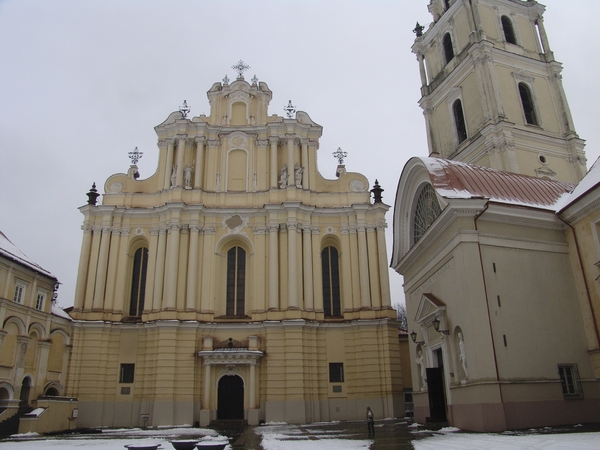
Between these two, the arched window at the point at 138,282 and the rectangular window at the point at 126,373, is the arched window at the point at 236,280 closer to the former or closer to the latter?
the arched window at the point at 138,282

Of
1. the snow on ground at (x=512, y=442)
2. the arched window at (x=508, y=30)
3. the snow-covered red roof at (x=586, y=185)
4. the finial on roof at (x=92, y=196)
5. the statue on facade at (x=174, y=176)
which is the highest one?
the arched window at (x=508, y=30)

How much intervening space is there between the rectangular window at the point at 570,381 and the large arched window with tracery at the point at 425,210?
248 inches

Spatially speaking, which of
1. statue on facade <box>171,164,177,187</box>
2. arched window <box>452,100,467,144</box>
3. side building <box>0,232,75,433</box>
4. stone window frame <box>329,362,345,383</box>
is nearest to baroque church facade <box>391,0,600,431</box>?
stone window frame <box>329,362,345,383</box>

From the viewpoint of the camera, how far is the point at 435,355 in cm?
1862

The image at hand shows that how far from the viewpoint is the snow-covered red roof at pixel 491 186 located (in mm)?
17516

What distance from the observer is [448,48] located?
33.1 meters

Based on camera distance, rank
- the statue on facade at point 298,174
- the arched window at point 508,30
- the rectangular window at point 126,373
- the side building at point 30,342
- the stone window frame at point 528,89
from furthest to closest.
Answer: the statue on facade at point 298,174 < the arched window at point 508,30 < the stone window frame at point 528,89 < the rectangular window at point 126,373 < the side building at point 30,342

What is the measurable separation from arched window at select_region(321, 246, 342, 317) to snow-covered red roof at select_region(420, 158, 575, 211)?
13.5 metres

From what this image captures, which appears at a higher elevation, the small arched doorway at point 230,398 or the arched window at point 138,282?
the arched window at point 138,282

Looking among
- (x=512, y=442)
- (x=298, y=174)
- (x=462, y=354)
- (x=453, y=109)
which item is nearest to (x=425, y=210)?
(x=462, y=354)

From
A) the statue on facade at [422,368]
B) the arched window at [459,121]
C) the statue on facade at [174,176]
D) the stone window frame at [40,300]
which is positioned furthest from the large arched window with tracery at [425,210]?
the stone window frame at [40,300]

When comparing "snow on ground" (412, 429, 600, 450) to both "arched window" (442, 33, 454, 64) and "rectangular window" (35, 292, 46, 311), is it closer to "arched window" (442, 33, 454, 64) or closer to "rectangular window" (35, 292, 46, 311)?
"rectangular window" (35, 292, 46, 311)

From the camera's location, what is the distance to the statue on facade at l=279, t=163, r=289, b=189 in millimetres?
32062

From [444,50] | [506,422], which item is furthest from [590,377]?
[444,50]
